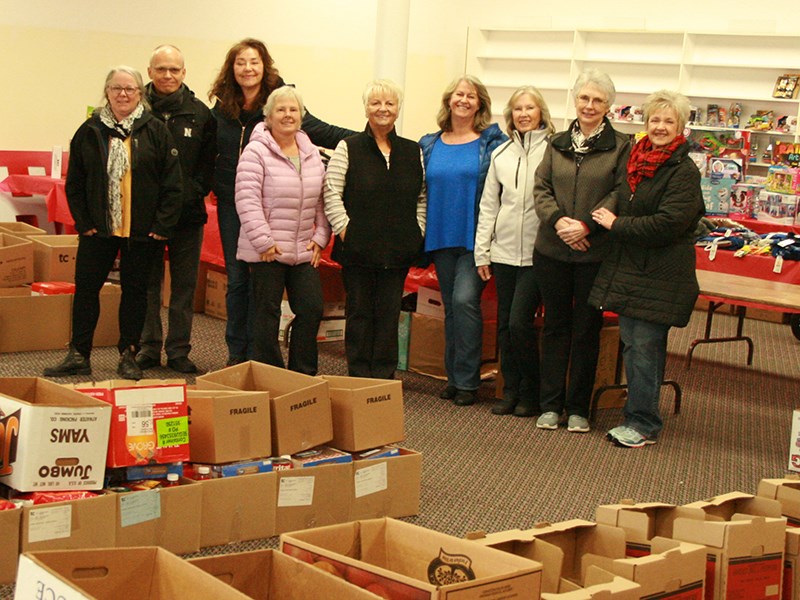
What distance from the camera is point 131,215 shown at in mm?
4668

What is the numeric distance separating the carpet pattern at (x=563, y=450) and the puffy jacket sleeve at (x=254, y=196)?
34.0 inches

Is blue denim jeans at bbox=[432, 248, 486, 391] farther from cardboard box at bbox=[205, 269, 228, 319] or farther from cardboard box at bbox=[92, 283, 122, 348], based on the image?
cardboard box at bbox=[205, 269, 228, 319]

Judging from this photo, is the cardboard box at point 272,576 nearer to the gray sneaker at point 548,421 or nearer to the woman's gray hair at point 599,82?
the gray sneaker at point 548,421

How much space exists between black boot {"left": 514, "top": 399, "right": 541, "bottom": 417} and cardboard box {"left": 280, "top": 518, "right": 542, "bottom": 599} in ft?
8.20

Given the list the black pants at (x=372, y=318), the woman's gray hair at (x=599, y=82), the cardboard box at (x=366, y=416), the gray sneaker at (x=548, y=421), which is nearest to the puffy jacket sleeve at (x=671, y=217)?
the woman's gray hair at (x=599, y=82)

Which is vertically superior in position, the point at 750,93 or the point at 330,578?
the point at 750,93

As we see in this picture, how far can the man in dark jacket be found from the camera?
4.86m

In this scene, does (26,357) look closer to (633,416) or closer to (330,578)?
(633,416)

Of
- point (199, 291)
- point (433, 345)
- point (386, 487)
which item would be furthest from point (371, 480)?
point (199, 291)

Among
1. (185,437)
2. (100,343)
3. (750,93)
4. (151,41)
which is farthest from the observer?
(750,93)

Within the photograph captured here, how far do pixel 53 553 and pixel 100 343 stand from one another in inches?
154

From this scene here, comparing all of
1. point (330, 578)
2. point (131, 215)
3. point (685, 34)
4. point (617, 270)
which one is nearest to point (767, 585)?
point (330, 578)

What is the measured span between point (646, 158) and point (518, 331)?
947 millimetres

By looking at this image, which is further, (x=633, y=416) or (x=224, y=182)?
(x=224, y=182)
